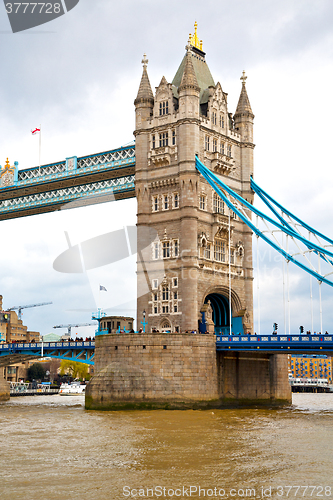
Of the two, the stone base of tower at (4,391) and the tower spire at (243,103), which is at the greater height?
the tower spire at (243,103)

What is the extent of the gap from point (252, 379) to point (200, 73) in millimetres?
28923

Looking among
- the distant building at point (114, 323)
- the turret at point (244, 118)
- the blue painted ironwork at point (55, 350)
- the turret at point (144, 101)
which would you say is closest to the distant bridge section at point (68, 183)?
the turret at point (144, 101)

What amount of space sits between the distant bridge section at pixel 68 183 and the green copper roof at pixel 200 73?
325 inches

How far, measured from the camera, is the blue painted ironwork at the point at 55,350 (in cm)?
6084

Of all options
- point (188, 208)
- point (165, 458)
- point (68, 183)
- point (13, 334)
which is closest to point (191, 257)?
point (188, 208)

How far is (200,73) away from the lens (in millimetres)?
59844

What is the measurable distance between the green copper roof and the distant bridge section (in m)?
8.26

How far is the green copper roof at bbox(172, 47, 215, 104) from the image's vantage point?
2319 inches

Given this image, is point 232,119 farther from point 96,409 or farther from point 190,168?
point 96,409

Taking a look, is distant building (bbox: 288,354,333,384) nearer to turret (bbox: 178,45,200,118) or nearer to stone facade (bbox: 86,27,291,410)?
stone facade (bbox: 86,27,291,410)

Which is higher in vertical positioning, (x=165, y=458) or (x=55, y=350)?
(x=55, y=350)

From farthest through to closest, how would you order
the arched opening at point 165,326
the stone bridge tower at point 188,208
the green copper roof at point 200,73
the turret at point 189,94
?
the green copper roof at point 200,73, the turret at point 189,94, the arched opening at point 165,326, the stone bridge tower at point 188,208

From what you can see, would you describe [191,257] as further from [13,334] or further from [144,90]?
[13,334]

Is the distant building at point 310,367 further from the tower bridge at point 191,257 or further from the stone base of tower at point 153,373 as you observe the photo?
the stone base of tower at point 153,373
